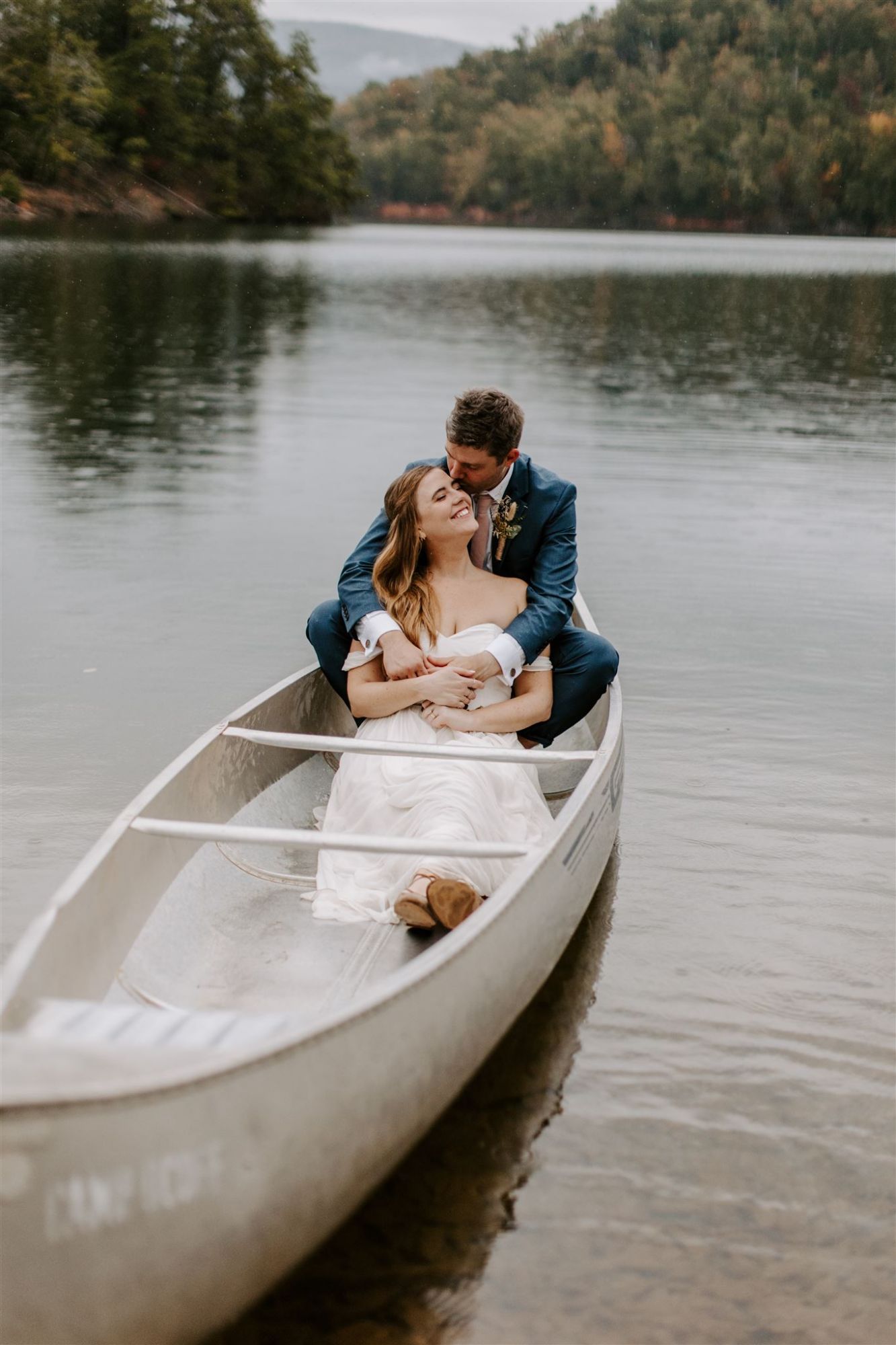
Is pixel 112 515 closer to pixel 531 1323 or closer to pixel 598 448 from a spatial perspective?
pixel 598 448

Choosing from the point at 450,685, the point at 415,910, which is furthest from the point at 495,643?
the point at 415,910

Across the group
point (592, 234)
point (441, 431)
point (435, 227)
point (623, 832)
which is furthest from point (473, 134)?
point (623, 832)

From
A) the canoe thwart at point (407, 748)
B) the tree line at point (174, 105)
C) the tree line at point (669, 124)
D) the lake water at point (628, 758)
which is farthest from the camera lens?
the tree line at point (669, 124)

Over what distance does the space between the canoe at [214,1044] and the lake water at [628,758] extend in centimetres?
26

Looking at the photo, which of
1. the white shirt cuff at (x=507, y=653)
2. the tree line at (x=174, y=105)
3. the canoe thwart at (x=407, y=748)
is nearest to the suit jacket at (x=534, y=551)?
the white shirt cuff at (x=507, y=653)

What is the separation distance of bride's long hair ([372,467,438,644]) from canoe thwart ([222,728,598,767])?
0.45 meters

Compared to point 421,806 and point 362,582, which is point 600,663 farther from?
point 421,806

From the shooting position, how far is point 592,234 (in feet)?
406

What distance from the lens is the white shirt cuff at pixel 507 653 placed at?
4.58 metres

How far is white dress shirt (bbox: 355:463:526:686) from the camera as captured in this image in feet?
15.0

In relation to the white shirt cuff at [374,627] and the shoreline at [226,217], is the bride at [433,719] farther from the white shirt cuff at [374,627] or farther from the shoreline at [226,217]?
Answer: the shoreline at [226,217]

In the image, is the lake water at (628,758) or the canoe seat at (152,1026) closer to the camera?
the canoe seat at (152,1026)

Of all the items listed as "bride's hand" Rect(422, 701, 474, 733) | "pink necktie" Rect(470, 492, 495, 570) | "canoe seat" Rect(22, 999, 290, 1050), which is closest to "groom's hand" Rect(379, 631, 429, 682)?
"bride's hand" Rect(422, 701, 474, 733)

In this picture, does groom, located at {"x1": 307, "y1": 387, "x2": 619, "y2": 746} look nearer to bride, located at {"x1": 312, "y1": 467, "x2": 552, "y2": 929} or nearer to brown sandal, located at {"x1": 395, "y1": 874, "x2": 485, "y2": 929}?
bride, located at {"x1": 312, "y1": 467, "x2": 552, "y2": 929}
